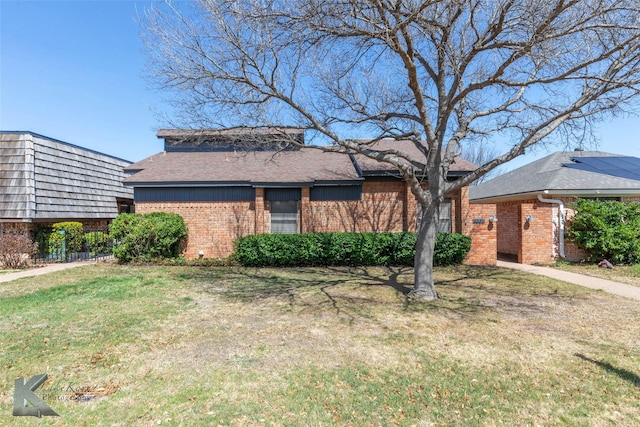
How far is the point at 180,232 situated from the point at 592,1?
40.4ft

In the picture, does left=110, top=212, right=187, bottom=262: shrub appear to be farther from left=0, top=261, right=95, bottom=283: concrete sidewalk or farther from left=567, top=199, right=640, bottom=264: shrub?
left=567, top=199, right=640, bottom=264: shrub

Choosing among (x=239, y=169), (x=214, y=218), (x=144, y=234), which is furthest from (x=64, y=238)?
(x=239, y=169)

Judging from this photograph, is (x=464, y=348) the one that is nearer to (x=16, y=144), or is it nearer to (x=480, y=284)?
(x=480, y=284)

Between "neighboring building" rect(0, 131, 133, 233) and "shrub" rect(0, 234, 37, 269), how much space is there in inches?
55.3

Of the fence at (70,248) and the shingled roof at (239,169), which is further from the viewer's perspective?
the fence at (70,248)

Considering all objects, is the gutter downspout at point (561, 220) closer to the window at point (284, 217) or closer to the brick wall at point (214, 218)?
the window at point (284, 217)

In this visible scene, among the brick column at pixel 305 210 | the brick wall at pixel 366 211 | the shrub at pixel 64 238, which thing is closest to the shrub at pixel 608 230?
the brick wall at pixel 366 211

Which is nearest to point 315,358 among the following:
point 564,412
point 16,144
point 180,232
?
point 564,412

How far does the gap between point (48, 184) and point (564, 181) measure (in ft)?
66.0

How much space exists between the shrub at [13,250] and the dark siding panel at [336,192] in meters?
9.76

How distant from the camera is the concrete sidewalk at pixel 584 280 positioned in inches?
298

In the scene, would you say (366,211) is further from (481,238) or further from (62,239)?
(62,239)
